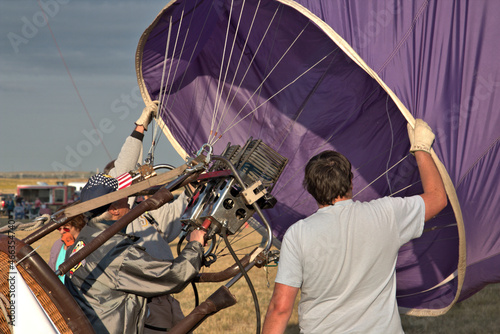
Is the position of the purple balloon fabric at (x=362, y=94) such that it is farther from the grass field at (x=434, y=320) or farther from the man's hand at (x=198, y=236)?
the man's hand at (x=198, y=236)

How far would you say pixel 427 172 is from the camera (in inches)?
91.4

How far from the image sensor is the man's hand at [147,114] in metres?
4.06

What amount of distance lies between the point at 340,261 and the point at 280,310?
27cm

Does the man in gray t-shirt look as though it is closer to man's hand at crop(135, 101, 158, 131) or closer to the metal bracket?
the metal bracket

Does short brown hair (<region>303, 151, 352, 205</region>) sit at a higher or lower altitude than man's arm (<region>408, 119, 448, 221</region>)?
higher

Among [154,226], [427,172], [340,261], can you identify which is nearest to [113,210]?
[154,226]

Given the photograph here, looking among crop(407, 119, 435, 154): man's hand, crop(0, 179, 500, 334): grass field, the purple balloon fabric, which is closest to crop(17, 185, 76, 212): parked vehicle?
crop(0, 179, 500, 334): grass field

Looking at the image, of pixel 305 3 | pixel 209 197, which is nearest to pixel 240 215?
pixel 209 197

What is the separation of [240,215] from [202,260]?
0.31 metres

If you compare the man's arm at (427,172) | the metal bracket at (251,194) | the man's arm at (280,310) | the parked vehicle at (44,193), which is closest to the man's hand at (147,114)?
the metal bracket at (251,194)

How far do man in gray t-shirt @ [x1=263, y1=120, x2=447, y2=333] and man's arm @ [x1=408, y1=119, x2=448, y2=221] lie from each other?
0.59 feet

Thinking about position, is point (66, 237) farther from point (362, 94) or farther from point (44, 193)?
point (44, 193)

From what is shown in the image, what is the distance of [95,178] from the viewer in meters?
2.72

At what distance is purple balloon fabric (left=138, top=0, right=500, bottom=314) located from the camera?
119 inches
